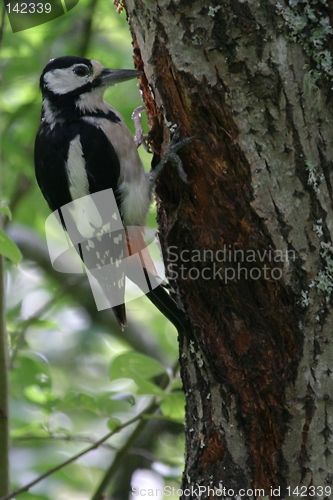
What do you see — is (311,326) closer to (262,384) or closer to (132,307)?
(262,384)

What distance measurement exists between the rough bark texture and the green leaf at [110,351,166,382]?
314 millimetres

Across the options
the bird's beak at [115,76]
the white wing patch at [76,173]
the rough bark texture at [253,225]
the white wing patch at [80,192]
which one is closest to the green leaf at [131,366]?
the rough bark texture at [253,225]

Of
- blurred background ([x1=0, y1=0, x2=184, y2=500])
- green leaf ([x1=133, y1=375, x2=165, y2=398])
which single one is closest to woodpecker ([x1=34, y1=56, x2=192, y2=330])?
blurred background ([x1=0, y1=0, x2=184, y2=500])

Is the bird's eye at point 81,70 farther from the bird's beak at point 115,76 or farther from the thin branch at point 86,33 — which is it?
the thin branch at point 86,33

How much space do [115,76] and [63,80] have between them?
0.32 metres

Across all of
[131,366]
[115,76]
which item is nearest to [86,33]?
[115,76]

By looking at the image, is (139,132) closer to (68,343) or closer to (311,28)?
(311,28)

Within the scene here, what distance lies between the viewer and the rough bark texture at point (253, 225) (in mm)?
1752

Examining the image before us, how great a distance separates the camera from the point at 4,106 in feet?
12.1

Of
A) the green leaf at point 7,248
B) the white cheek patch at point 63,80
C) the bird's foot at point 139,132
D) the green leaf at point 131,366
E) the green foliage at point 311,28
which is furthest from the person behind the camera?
the white cheek patch at point 63,80

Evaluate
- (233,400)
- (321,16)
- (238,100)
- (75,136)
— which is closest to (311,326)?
(233,400)

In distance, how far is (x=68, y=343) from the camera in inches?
180

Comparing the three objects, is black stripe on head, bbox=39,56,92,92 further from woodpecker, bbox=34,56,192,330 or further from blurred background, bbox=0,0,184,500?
blurred background, bbox=0,0,184,500

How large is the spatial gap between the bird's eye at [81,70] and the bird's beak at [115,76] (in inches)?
3.0
